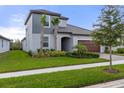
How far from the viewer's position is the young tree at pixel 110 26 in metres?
9.80

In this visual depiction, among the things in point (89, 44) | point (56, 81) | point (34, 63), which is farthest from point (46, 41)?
point (56, 81)

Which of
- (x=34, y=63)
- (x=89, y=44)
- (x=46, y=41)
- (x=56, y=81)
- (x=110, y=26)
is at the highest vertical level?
(x=110, y=26)

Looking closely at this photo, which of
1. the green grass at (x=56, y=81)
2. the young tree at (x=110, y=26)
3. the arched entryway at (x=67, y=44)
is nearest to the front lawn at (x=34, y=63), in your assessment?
the green grass at (x=56, y=81)

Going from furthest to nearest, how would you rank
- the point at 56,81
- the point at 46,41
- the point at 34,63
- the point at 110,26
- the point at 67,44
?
the point at 67,44 → the point at 46,41 → the point at 34,63 → the point at 110,26 → the point at 56,81

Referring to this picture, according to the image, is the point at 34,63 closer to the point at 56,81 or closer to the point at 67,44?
the point at 56,81

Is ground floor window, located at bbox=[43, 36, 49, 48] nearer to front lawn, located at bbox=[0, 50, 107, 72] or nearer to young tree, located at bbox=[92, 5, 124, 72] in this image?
front lawn, located at bbox=[0, 50, 107, 72]

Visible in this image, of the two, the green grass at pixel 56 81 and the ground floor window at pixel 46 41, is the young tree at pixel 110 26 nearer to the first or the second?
the green grass at pixel 56 81

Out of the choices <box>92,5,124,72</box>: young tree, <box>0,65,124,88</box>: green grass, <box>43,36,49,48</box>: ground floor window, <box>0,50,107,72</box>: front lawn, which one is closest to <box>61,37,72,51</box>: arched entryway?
<box>43,36,49,48</box>: ground floor window

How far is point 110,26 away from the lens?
9.88m

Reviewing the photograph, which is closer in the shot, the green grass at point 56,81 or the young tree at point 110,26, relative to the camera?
the green grass at point 56,81

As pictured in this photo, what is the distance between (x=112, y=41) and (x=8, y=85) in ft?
20.0

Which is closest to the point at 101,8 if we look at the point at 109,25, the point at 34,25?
the point at 109,25
